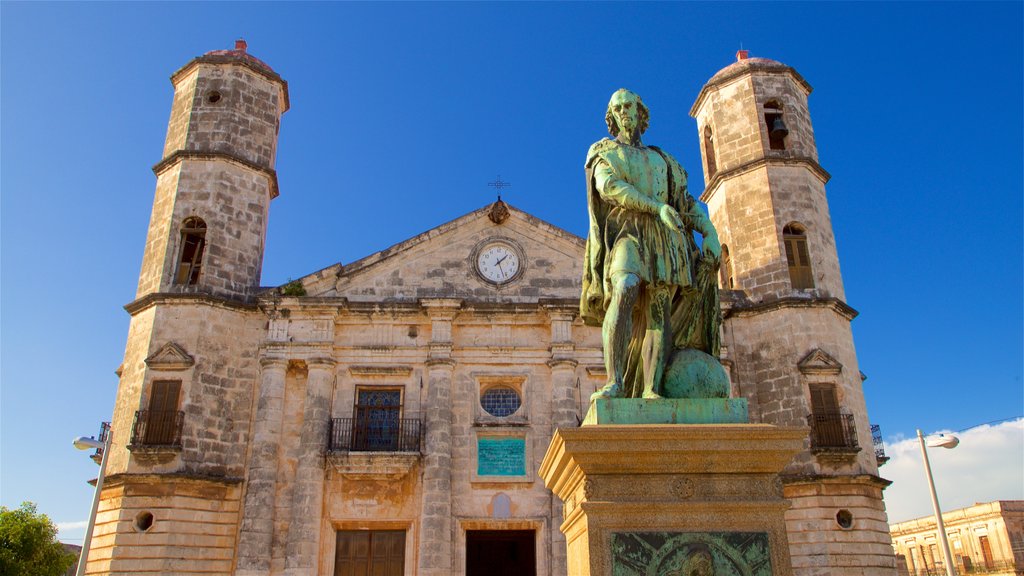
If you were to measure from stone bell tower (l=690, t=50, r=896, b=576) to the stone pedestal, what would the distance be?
38.6 feet

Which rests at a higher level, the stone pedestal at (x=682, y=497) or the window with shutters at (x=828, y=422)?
the window with shutters at (x=828, y=422)

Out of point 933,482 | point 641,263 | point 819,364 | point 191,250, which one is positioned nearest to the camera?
point 641,263

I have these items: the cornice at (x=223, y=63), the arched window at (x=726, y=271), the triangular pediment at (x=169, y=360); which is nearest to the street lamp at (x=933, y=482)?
the arched window at (x=726, y=271)

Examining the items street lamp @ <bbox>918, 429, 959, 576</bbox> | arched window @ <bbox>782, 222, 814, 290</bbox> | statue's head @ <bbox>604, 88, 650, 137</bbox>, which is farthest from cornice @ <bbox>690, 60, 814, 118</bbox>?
statue's head @ <bbox>604, 88, 650, 137</bbox>

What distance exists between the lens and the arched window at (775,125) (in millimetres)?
20938

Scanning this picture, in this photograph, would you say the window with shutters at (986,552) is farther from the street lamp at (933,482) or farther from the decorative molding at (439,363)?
the decorative molding at (439,363)

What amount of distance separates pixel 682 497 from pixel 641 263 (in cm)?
155

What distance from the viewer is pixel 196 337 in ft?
57.8

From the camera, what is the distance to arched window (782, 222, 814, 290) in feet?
63.1

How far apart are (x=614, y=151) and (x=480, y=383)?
13.1 meters

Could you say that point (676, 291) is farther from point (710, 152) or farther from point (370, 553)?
point (710, 152)

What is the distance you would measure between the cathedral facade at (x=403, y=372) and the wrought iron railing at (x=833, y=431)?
0.06 metres

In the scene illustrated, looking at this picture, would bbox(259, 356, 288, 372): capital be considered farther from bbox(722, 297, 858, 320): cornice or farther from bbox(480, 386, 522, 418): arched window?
bbox(722, 297, 858, 320): cornice

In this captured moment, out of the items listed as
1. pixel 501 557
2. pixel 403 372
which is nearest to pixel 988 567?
pixel 501 557
